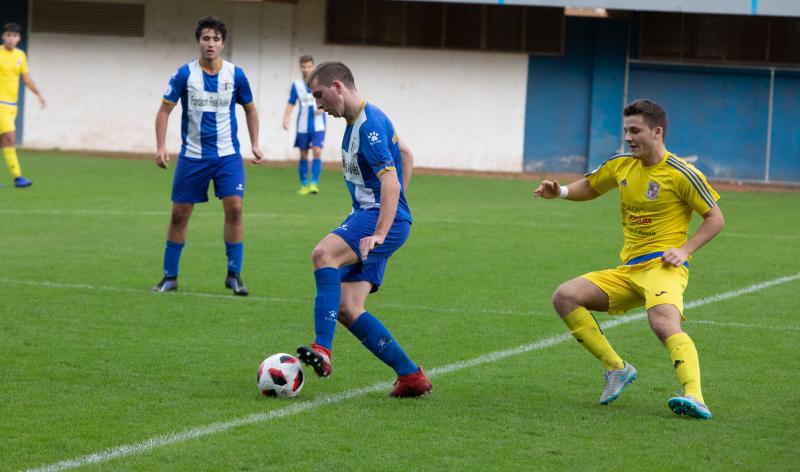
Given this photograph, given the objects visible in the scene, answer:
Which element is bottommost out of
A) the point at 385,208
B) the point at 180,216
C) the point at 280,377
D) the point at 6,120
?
the point at 280,377

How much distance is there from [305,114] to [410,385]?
569 inches

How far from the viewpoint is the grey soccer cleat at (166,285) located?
1028cm

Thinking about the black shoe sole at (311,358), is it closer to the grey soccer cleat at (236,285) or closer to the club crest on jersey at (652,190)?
the club crest on jersey at (652,190)

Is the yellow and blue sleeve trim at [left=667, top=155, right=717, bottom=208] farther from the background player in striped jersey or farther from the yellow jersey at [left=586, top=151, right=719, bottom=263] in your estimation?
the background player in striped jersey

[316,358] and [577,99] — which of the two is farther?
[577,99]

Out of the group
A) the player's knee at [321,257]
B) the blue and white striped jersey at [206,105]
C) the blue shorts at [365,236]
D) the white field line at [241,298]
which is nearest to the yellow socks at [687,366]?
the blue shorts at [365,236]

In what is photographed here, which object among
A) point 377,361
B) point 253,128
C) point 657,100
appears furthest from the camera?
point 657,100

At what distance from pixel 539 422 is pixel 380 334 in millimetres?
1001

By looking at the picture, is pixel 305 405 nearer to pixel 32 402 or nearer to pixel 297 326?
pixel 32 402

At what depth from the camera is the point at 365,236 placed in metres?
6.60

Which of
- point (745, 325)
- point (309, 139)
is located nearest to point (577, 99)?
point (309, 139)

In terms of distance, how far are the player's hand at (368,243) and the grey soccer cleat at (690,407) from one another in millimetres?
1624

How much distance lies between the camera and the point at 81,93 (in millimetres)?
29500

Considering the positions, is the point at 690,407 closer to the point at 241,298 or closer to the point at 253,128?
the point at 241,298
